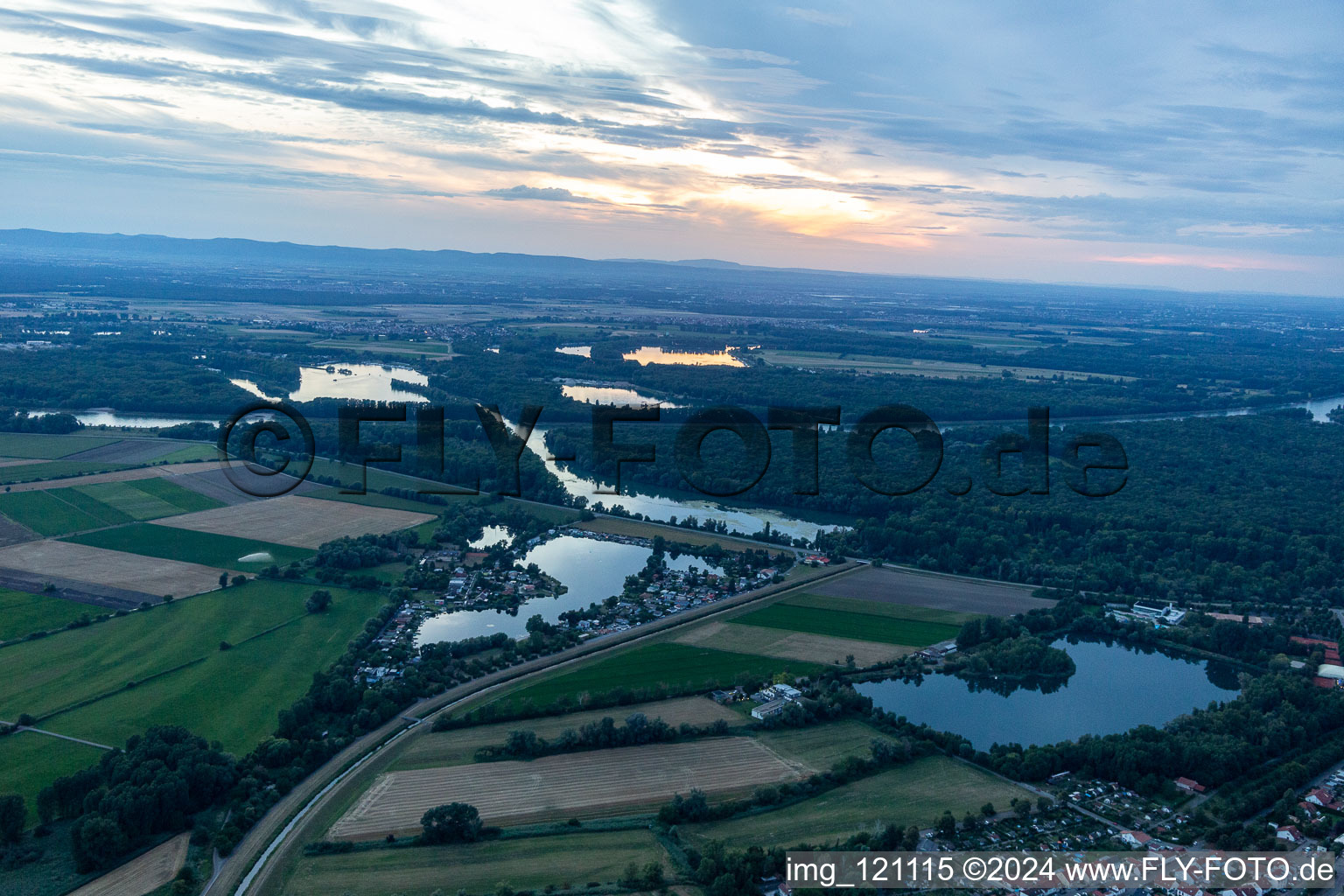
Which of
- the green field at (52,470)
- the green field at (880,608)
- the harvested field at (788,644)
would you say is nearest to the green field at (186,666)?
the harvested field at (788,644)

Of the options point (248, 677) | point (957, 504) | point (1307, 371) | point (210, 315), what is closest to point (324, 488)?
point (248, 677)

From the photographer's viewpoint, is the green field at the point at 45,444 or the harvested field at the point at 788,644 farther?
the green field at the point at 45,444

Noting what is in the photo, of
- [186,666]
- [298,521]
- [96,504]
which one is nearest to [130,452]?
[96,504]

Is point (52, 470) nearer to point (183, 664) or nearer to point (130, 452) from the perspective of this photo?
point (130, 452)

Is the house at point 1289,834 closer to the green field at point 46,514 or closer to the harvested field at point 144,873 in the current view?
the harvested field at point 144,873

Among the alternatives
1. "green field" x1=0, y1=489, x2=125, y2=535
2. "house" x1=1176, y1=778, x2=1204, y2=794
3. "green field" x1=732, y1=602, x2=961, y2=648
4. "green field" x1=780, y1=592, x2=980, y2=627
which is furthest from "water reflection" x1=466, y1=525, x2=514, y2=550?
"house" x1=1176, y1=778, x2=1204, y2=794
